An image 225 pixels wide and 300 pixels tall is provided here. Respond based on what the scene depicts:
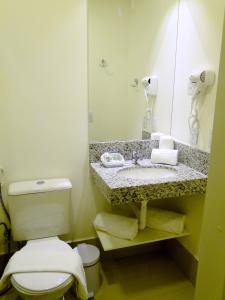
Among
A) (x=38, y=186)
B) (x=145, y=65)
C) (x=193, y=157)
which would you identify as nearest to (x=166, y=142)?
(x=193, y=157)

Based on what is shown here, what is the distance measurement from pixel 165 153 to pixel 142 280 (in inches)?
39.6

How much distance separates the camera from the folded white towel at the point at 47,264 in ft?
4.71

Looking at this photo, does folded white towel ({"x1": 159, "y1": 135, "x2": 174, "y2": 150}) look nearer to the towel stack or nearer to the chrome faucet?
the towel stack

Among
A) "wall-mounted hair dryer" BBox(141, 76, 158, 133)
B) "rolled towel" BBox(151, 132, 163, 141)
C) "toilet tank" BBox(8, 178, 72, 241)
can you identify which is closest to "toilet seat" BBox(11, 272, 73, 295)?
"toilet tank" BBox(8, 178, 72, 241)

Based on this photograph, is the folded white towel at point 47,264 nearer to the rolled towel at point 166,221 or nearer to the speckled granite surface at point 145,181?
the speckled granite surface at point 145,181

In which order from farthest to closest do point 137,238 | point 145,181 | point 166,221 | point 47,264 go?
point 166,221, point 137,238, point 145,181, point 47,264

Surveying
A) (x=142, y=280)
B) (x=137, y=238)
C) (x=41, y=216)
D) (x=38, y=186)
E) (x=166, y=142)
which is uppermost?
(x=166, y=142)

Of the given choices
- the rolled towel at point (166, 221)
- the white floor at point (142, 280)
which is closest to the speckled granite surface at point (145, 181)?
the rolled towel at point (166, 221)

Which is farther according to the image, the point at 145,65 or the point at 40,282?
the point at 145,65

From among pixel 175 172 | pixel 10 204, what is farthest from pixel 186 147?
pixel 10 204

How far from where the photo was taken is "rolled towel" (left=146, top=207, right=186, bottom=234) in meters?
1.94

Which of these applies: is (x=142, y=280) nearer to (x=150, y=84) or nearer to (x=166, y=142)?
(x=166, y=142)

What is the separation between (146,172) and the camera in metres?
1.94

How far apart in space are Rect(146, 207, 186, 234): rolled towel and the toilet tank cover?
0.70 m
